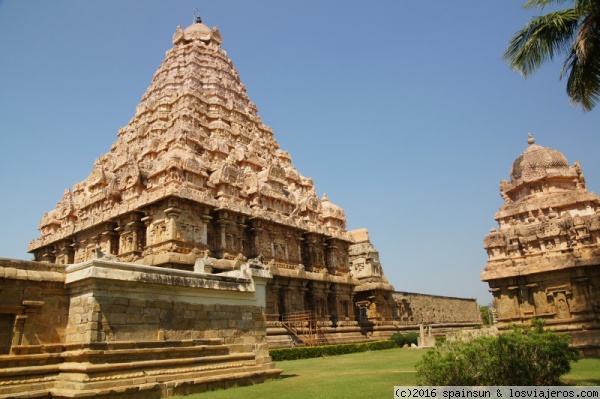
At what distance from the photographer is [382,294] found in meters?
37.2

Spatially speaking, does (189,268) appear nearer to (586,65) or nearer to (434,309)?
(586,65)

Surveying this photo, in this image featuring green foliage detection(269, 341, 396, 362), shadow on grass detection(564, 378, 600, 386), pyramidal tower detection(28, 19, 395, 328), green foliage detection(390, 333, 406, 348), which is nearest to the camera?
shadow on grass detection(564, 378, 600, 386)

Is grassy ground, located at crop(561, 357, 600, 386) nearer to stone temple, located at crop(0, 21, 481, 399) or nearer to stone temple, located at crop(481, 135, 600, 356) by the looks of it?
stone temple, located at crop(481, 135, 600, 356)

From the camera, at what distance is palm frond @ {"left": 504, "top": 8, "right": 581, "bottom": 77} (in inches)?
464

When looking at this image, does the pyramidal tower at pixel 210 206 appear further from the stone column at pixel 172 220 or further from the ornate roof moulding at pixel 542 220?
the ornate roof moulding at pixel 542 220

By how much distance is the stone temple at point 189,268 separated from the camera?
Answer: 9.47 meters

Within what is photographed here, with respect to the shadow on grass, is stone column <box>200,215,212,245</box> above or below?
above

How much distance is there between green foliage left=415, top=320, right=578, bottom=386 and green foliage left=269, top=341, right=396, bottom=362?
12853 mm

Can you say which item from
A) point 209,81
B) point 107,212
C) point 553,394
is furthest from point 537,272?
point 209,81

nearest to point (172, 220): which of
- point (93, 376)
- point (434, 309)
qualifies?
point (93, 376)

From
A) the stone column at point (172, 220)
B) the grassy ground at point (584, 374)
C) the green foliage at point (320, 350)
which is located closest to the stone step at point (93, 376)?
the grassy ground at point (584, 374)

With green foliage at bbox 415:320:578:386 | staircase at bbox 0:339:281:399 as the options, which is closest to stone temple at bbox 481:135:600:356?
green foliage at bbox 415:320:578:386

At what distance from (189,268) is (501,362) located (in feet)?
54.7

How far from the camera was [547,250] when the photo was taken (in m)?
19.1
